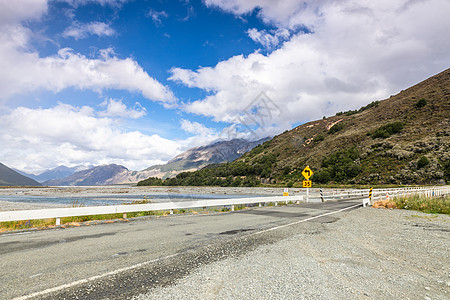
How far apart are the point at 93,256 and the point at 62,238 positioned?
123 inches

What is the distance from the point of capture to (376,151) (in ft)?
195

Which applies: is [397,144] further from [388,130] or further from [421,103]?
[421,103]

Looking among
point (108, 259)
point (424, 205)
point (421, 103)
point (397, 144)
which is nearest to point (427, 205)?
point (424, 205)

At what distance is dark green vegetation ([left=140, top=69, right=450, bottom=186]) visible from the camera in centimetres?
4884

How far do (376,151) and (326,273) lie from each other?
65.1 m

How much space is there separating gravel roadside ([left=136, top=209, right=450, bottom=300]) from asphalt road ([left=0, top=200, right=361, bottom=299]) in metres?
0.47

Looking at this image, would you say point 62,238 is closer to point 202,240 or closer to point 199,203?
point 202,240

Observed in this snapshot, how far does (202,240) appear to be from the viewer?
752 centimetres

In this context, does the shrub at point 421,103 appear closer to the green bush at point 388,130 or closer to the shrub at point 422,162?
the green bush at point 388,130

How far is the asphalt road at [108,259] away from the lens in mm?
3787

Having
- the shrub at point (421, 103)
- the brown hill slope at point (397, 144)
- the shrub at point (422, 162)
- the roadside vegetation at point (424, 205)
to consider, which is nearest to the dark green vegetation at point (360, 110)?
the brown hill slope at point (397, 144)

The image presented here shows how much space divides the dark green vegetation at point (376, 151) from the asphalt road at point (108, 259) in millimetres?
53426

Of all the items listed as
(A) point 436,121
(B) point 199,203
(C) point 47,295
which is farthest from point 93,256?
(A) point 436,121

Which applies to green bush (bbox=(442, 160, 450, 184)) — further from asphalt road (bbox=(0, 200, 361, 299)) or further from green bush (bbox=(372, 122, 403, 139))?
A: asphalt road (bbox=(0, 200, 361, 299))
